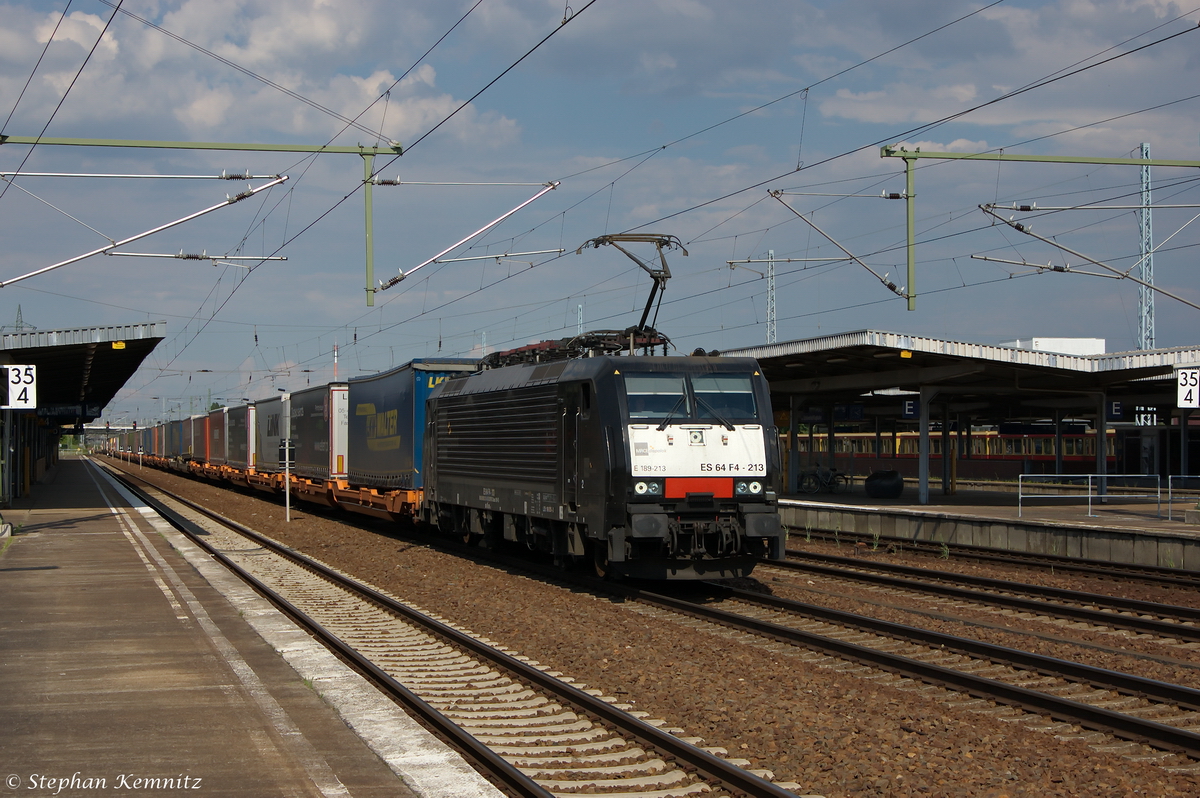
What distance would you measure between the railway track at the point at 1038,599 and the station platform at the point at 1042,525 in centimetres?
401

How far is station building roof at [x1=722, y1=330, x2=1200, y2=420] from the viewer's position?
25328 mm

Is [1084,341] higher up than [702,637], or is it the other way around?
[1084,341]

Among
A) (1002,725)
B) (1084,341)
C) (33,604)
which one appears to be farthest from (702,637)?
(1084,341)

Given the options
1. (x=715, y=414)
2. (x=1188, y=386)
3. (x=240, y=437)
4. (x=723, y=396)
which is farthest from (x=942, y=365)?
(x=240, y=437)

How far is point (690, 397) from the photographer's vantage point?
1342 cm

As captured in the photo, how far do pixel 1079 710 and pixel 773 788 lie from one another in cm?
308

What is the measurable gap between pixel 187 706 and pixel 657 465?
6531 mm

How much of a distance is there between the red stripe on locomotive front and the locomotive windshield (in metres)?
0.79

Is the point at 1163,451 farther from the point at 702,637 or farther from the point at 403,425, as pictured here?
the point at 702,637

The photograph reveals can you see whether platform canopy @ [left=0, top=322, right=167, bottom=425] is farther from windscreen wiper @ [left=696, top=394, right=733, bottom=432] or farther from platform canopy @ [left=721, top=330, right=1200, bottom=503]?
windscreen wiper @ [left=696, top=394, right=733, bottom=432]

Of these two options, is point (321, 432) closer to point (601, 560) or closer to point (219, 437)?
point (601, 560)

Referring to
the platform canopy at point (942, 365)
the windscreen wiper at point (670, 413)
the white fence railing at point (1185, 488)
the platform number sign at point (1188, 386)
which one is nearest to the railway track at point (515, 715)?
the windscreen wiper at point (670, 413)

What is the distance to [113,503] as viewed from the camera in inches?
1335

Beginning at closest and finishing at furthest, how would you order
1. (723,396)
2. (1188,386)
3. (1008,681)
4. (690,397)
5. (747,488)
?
(1008,681) < (747,488) < (690,397) < (723,396) < (1188,386)
